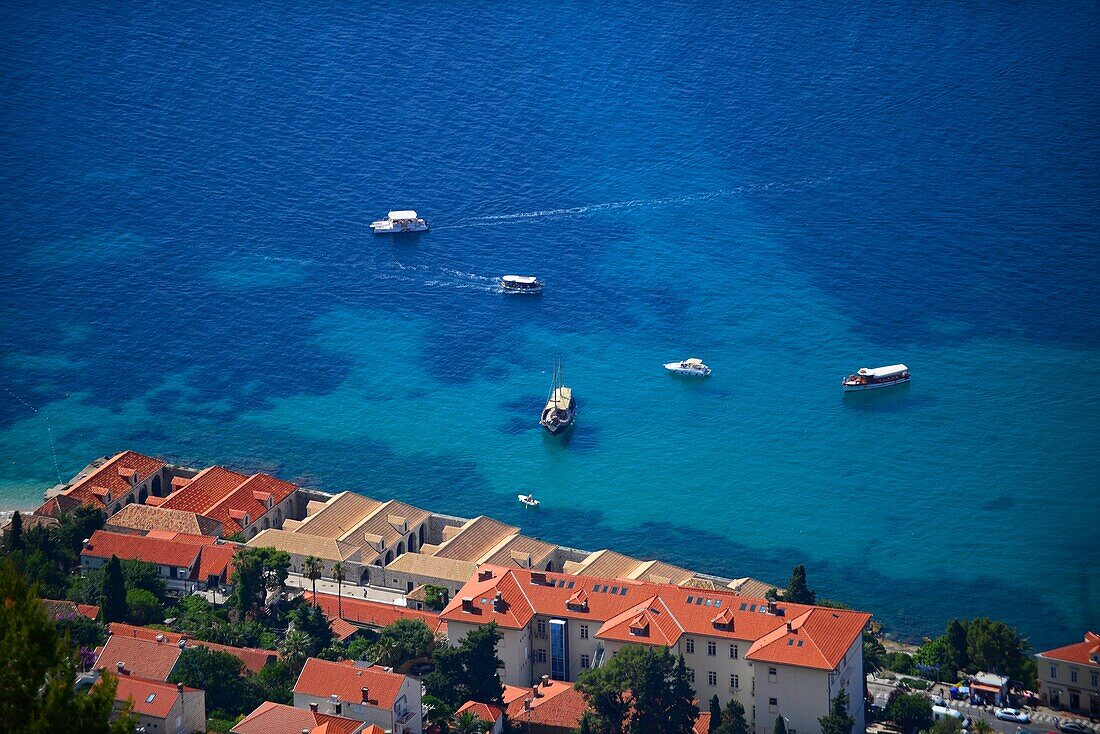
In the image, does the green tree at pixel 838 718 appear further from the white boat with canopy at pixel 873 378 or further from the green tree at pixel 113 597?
the white boat with canopy at pixel 873 378

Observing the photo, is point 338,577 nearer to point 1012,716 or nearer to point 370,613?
point 370,613

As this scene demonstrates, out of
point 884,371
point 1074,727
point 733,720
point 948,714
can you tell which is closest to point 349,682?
point 733,720

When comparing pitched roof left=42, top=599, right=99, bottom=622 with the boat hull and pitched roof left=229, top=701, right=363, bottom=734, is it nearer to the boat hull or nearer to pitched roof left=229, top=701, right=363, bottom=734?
pitched roof left=229, top=701, right=363, bottom=734

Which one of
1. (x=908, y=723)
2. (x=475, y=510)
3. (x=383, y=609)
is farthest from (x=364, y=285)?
(x=908, y=723)

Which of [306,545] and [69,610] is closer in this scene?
[69,610]

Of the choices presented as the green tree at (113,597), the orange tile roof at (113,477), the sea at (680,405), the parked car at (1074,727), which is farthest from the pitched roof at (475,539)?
the parked car at (1074,727)

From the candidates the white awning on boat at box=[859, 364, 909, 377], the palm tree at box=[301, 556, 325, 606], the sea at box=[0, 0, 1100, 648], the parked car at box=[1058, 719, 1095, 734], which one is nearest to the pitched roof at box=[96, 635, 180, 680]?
the palm tree at box=[301, 556, 325, 606]

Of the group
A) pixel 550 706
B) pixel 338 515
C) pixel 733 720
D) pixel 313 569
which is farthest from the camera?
pixel 338 515

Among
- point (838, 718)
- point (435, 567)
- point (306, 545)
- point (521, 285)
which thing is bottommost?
point (838, 718)
